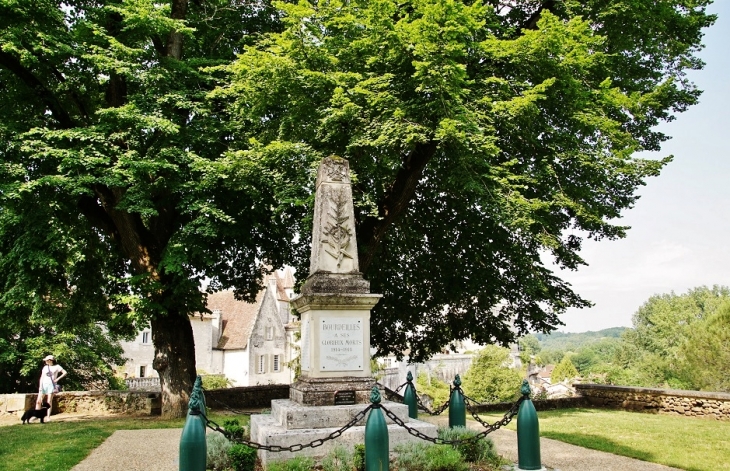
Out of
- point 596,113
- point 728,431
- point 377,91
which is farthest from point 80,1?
point 728,431

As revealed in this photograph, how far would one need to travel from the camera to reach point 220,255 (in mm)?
16031

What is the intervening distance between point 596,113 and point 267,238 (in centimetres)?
963

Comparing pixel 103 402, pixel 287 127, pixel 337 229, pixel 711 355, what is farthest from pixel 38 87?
pixel 711 355

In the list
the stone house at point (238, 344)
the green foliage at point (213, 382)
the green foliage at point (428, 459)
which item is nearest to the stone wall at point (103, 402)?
the green foliage at point (428, 459)

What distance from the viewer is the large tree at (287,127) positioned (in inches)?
504

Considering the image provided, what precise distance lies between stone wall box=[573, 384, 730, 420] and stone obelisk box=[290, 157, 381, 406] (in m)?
11.7

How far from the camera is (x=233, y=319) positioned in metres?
47.4

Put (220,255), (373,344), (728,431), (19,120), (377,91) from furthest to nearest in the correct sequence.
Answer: (373,344)
(220,255)
(19,120)
(377,91)
(728,431)

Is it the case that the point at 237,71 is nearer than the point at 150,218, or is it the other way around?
the point at 237,71

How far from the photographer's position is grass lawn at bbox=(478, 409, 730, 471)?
9234 millimetres

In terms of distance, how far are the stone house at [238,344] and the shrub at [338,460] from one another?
36.1 m

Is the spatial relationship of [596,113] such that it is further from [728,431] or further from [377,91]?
[728,431]

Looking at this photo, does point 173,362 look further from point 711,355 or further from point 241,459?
point 711,355

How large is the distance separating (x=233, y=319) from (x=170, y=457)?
39229 mm
